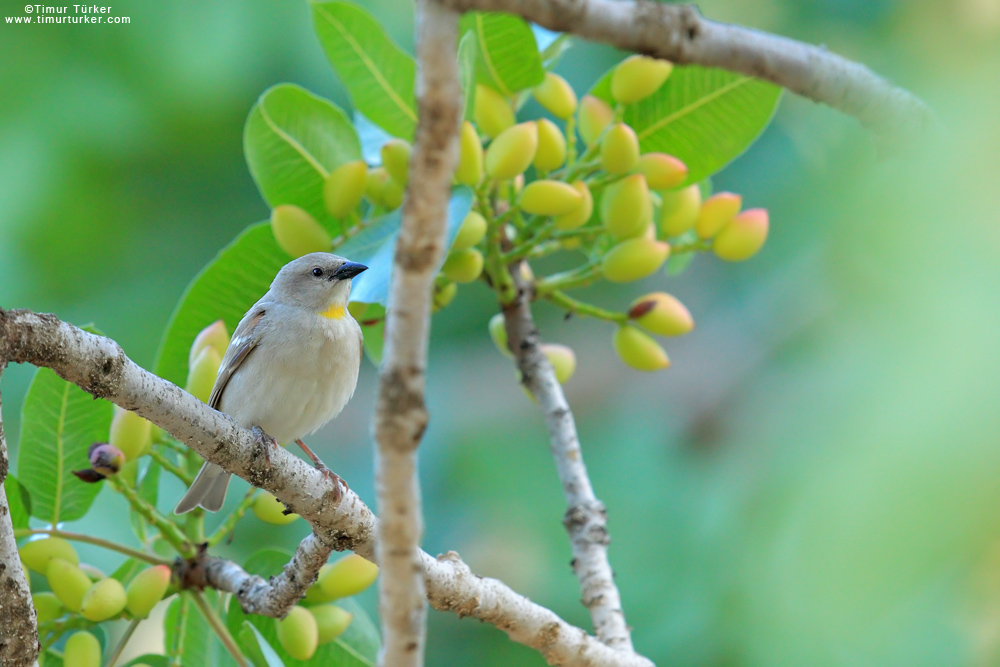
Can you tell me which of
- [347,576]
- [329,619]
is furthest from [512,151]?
[329,619]

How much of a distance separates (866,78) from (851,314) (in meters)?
1.37

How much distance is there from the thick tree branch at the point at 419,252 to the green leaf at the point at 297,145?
56.6 inches

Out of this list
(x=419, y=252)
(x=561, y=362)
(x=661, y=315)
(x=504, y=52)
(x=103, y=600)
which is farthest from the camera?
(x=561, y=362)

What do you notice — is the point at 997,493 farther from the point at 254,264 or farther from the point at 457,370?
the point at 457,370

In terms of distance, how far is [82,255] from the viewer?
535 centimetres

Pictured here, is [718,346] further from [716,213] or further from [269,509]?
[269,509]

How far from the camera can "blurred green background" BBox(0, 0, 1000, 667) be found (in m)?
1.21

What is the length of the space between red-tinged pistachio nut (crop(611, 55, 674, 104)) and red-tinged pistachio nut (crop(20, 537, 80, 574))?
5.74 feet

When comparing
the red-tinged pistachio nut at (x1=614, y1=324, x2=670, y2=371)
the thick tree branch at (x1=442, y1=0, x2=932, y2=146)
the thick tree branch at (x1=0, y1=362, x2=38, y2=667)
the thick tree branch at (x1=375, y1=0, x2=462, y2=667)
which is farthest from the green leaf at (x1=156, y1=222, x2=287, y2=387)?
the thick tree branch at (x1=375, y1=0, x2=462, y2=667)

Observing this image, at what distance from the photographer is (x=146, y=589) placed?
6.31ft

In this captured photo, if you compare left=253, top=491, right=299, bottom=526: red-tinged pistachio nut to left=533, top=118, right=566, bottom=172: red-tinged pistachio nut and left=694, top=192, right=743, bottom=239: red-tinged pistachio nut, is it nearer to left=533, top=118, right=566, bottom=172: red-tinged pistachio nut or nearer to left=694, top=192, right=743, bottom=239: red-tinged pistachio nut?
left=533, top=118, right=566, bottom=172: red-tinged pistachio nut

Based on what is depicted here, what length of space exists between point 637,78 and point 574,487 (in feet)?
3.59

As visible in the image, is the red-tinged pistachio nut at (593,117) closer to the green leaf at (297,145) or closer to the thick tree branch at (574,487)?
the thick tree branch at (574,487)

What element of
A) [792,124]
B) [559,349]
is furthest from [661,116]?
[792,124]
